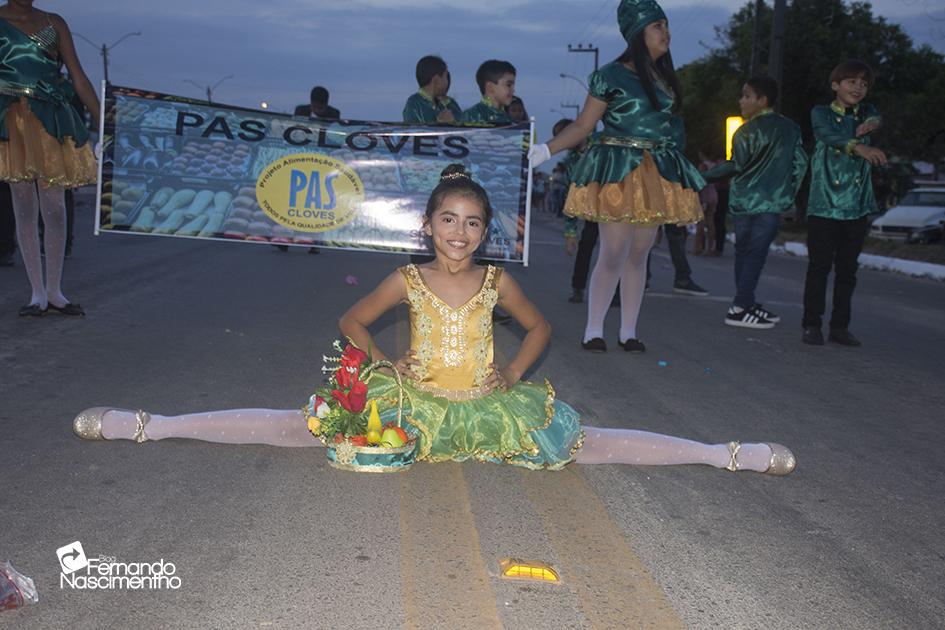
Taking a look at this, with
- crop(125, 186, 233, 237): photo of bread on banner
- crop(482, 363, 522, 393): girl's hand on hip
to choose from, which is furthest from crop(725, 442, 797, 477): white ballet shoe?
crop(125, 186, 233, 237): photo of bread on banner

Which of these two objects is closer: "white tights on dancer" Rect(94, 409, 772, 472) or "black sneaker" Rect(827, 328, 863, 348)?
"white tights on dancer" Rect(94, 409, 772, 472)

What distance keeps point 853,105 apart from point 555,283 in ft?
16.8

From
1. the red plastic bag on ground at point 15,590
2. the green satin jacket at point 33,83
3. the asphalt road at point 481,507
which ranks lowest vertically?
the asphalt road at point 481,507

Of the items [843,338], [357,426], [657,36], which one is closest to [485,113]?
[657,36]

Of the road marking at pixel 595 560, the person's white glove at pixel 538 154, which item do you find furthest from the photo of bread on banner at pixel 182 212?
the road marking at pixel 595 560

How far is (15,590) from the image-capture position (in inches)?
124

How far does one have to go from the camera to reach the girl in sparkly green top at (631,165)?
7801 mm

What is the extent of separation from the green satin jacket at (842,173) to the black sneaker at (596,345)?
8.11ft

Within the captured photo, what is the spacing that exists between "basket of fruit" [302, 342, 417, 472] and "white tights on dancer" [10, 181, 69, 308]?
4672 mm

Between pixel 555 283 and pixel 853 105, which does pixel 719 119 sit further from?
pixel 853 105

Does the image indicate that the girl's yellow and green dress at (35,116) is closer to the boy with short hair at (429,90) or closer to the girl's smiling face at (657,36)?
the boy with short hair at (429,90)

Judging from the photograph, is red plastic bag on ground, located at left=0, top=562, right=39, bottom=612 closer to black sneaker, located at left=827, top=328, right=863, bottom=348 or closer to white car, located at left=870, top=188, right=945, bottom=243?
black sneaker, located at left=827, top=328, right=863, bottom=348

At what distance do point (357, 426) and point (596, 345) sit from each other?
3.84m

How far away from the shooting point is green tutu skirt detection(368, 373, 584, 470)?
475cm
